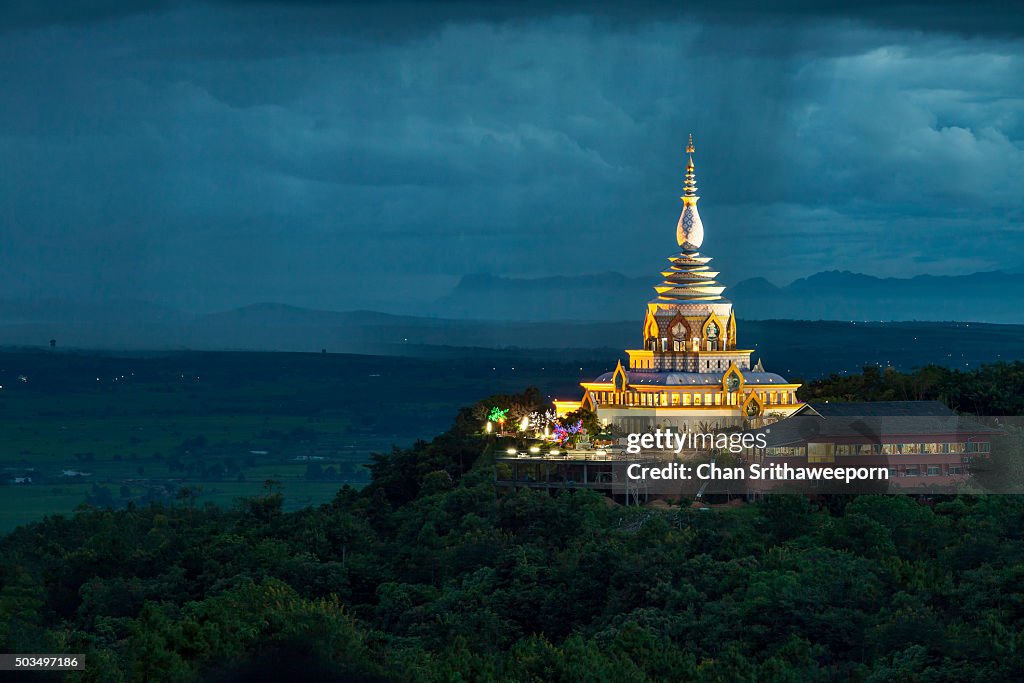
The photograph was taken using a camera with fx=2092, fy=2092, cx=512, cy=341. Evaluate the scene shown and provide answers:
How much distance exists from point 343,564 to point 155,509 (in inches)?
943

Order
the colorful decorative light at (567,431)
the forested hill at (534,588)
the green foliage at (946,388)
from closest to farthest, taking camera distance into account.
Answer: the forested hill at (534,588)
the colorful decorative light at (567,431)
the green foliage at (946,388)

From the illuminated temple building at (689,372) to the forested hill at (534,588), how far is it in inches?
208

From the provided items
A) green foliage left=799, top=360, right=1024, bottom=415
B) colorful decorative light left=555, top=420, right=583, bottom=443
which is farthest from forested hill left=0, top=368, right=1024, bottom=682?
green foliage left=799, top=360, right=1024, bottom=415

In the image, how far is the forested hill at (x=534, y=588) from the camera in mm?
50031

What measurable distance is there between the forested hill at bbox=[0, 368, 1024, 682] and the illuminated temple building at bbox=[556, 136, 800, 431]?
5.28m

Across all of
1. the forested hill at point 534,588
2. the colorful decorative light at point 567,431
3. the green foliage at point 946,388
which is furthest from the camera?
the green foliage at point 946,388

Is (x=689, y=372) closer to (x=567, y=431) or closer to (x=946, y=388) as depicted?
(x=567, y=431)

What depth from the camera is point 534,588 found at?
6034 cm

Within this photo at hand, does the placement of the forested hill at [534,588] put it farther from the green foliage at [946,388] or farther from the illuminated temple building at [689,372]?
the green foliage at [946,388]

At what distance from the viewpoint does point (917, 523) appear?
201 ft

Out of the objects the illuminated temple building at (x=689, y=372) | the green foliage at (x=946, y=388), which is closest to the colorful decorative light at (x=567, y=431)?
the illuminated temple building at (x=689, y=372)

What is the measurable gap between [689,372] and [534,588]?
16.3 meters

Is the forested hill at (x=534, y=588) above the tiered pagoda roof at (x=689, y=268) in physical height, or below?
below

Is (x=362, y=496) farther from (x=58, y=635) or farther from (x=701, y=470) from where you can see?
(x=58, y=635)
